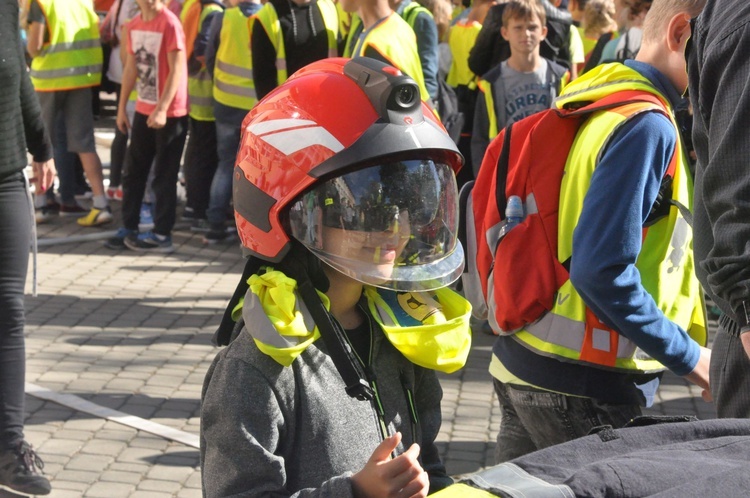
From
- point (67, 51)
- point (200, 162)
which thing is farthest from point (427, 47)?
point (67, 51)

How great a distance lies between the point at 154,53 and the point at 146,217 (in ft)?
5.29

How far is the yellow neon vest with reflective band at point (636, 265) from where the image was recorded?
9.22ft

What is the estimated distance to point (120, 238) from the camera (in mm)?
8531

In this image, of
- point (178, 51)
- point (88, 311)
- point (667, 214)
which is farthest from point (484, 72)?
Result: point (667, 214)

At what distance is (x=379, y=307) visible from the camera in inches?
90.1

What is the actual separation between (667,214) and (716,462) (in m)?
1.46

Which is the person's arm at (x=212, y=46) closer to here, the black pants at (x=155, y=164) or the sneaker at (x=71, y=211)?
the black pants at (x=155, y=164)

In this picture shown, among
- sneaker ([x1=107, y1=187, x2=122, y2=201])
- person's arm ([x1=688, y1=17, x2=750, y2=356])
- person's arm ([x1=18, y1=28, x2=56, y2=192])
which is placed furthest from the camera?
sneaker ([x1=107, y1=187, x2=122, y2=201])

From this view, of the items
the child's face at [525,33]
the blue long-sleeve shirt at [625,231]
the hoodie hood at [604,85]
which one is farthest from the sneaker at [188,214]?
the blue long-sleeve shirt at [625,231]

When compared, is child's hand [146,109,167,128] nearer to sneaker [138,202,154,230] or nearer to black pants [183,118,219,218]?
black pants [183,118,219,218]

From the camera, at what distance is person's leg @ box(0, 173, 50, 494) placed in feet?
13.9

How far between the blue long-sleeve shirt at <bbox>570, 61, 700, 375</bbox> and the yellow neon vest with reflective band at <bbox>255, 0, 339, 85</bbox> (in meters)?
5.12

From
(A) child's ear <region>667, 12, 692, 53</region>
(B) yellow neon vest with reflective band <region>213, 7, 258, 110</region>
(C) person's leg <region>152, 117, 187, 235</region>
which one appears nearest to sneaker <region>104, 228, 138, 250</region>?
(C) person's leg <region>152, 117, 187, 235</region>

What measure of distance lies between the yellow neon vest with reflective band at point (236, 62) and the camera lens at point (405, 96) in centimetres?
625
